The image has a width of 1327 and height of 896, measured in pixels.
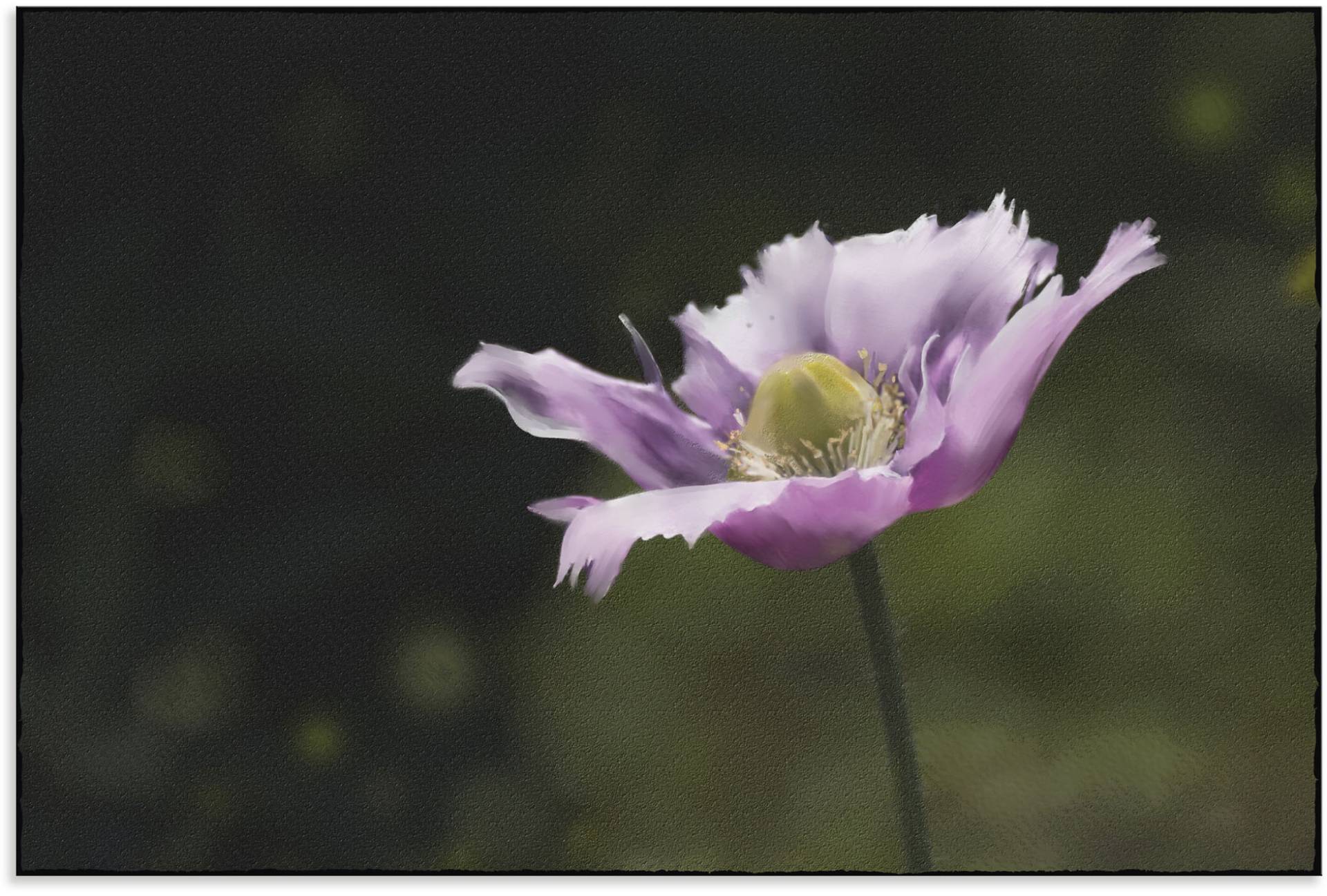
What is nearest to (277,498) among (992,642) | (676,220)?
(676,220)

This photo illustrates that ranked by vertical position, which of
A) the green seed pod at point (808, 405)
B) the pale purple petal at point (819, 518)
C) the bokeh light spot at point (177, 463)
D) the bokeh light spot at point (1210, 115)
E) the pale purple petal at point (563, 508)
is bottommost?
the pale purple petal at point (819, 518)

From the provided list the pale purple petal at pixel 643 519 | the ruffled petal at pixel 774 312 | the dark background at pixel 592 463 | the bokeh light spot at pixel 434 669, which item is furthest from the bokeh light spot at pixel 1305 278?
the bokeh light spot at pixel 434 669

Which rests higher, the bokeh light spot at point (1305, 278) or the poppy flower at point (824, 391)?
the bokeh light spot at point (1305, 278)

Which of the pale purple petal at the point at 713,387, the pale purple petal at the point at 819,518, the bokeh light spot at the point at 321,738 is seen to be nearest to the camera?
the pale purple petal at the point at 819,518

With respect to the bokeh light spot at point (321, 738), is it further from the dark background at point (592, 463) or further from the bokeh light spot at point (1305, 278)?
the bokeh light spot at point (1305, 278)

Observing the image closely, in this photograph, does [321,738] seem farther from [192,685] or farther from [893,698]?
[893,698]

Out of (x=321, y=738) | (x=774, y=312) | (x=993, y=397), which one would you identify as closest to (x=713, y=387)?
(x=774, y=312)
